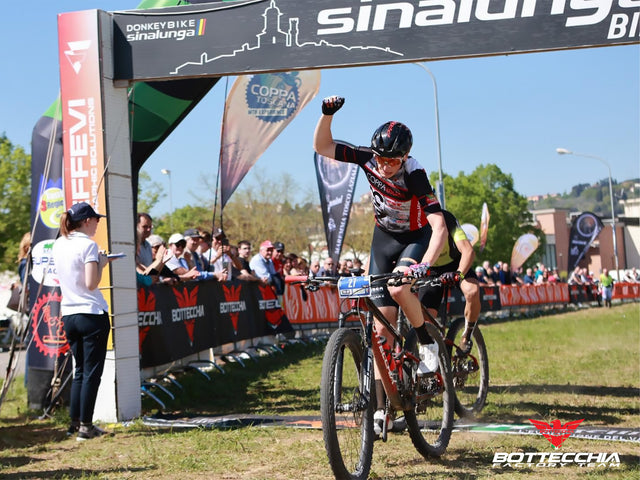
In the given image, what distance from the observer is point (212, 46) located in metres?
7.48

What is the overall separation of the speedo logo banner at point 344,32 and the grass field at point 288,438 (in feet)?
11.2

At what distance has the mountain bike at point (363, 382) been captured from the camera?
4238mm

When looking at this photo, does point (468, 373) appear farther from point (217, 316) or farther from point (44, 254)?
point (217, 316)

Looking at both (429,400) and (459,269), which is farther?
(459,269)

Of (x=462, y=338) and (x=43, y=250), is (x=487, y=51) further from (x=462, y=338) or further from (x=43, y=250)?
(x=43, y=250)

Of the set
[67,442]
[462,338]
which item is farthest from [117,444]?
[462,338]

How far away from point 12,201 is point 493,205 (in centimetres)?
5039

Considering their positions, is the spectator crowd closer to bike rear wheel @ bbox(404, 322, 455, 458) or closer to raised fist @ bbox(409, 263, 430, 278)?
bike rear wheel @ bbox(404, 322, 455, 458)

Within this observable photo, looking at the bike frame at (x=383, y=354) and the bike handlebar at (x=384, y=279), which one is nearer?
the bike handlebar at (x=384, y=279)

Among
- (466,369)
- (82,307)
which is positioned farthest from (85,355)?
(466,369)

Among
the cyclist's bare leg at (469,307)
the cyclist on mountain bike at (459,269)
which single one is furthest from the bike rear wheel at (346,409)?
the cyclist's bare leg at (469,307)

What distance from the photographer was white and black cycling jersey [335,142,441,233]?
531 centimetres

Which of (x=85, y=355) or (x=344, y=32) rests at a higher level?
(x=344, y=32)

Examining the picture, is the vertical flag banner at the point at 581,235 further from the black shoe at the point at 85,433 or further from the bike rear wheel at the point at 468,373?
the black shoe at the point at 85,433
